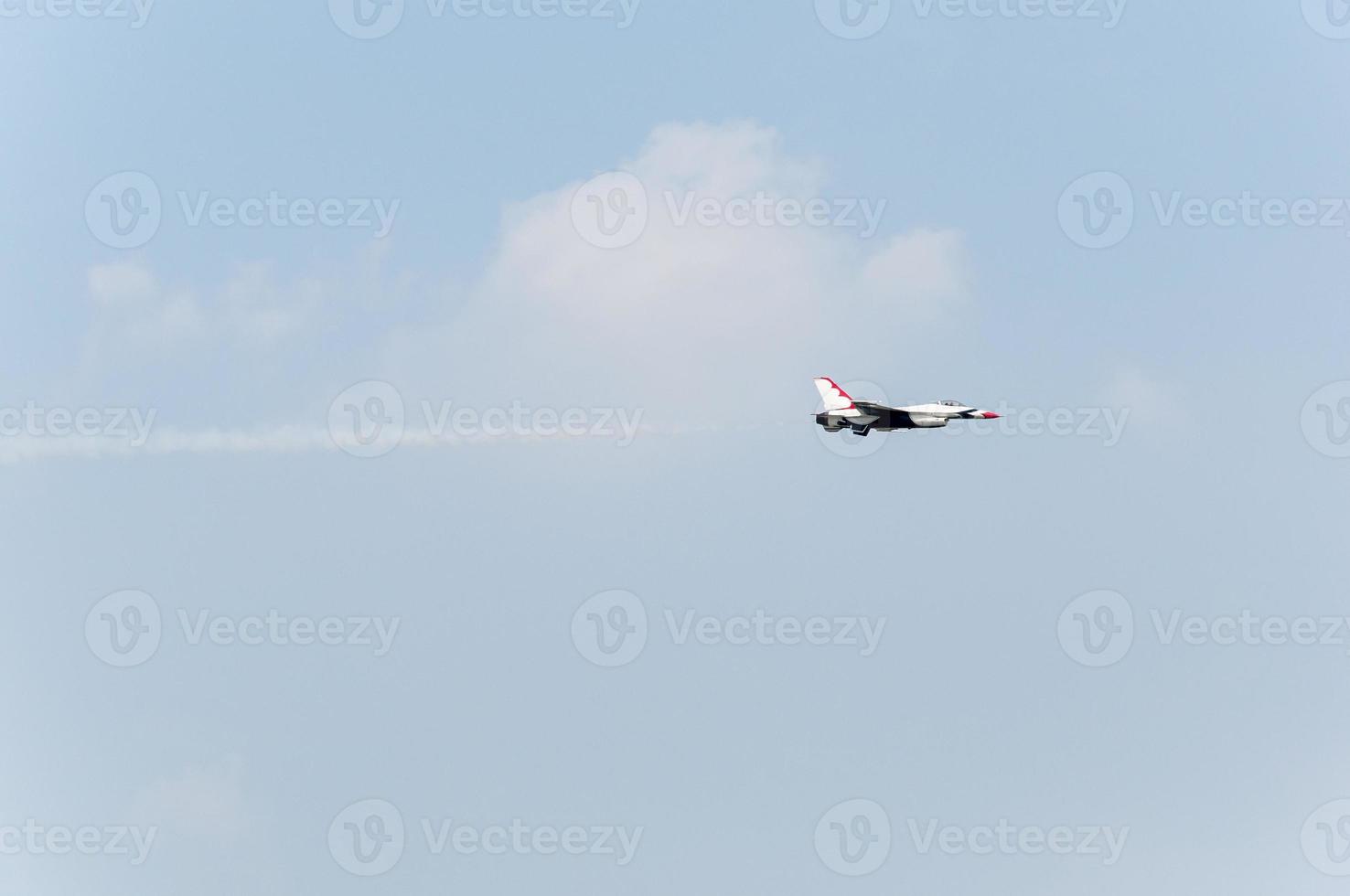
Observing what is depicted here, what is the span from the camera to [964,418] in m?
124

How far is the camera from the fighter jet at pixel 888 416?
122 m

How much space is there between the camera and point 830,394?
130000 mm

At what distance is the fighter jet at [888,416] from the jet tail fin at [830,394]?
2.51m

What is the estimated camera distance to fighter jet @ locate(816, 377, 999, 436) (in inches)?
4801

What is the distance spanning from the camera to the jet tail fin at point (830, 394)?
128m

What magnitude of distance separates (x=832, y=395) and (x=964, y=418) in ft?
35.8

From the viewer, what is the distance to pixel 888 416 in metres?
122

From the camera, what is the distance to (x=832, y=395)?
129625 mm

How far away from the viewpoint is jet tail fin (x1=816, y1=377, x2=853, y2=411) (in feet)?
418

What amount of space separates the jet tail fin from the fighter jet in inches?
98.8

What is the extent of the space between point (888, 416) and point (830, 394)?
8.59 metres
